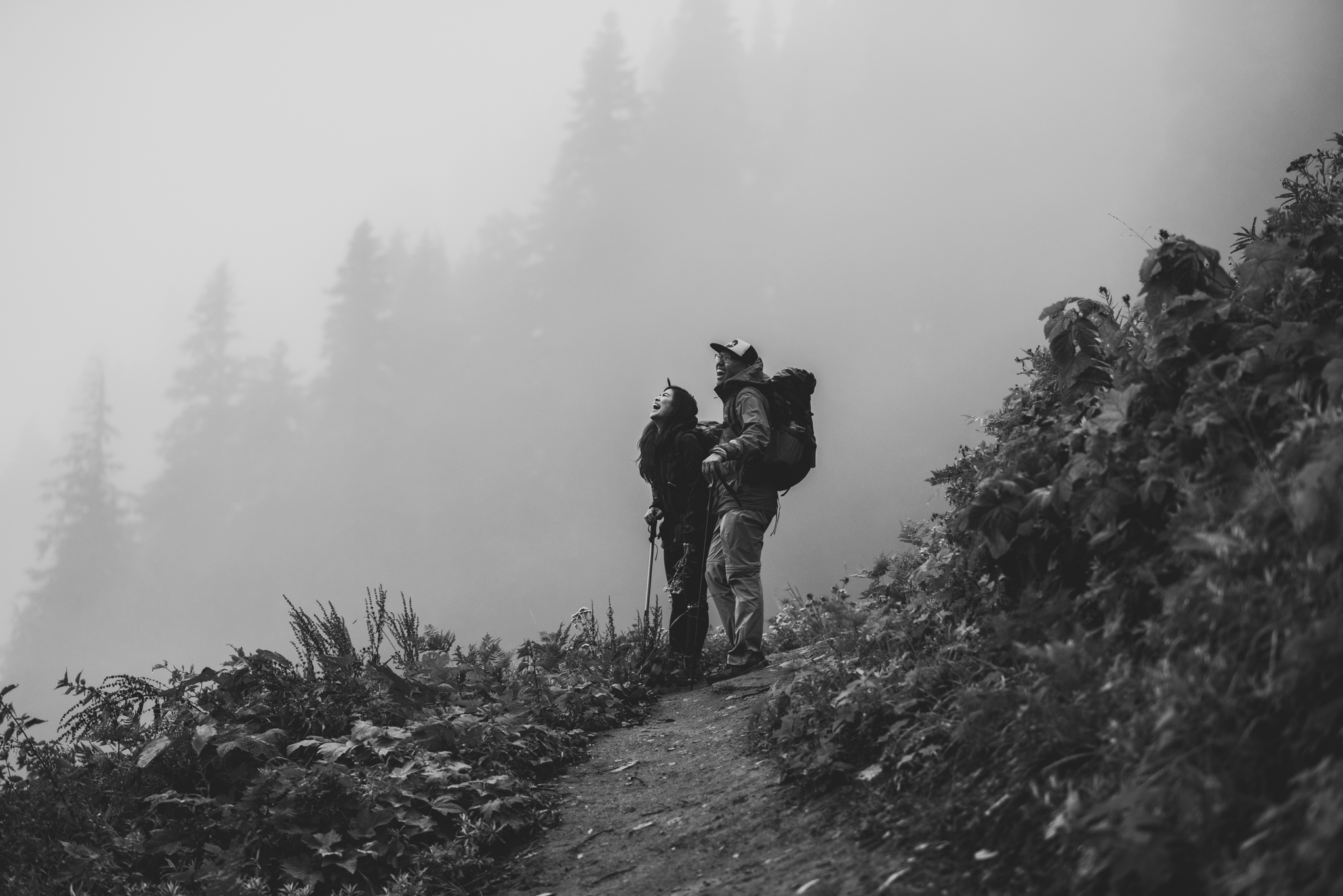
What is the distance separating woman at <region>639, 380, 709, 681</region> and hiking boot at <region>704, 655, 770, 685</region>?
1.08ft

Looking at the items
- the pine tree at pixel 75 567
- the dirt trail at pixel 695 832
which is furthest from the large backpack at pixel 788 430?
the pine tree at pixel 75 567

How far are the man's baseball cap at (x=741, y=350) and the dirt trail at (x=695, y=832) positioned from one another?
123 inches

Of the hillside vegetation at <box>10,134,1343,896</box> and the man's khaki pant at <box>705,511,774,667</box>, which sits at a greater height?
the man's khaki pant at <box>705,511,774,667</box>

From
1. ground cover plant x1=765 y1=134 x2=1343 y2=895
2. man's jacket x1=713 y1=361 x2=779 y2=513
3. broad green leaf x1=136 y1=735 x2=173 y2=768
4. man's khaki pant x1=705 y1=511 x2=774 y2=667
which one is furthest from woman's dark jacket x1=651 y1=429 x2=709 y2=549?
broad green leaf x1=136 y1=735 x2=173 y2=768

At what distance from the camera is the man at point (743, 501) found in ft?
24.8

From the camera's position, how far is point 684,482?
27.9 ft

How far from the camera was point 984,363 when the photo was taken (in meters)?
31.5

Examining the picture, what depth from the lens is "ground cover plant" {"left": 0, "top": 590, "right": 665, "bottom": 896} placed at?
406 centimetres

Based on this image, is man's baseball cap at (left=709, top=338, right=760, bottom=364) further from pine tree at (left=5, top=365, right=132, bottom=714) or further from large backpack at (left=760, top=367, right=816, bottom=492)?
pine tree at (left=5, top=365, right=132, bottom=714)

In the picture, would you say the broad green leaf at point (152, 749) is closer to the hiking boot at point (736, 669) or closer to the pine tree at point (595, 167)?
the hiking boot at point (736, 669)

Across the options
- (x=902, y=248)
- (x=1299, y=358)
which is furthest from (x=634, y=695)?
(x=902, y=248)

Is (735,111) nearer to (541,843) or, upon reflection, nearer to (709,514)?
(709,514)

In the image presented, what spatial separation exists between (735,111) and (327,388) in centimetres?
2543

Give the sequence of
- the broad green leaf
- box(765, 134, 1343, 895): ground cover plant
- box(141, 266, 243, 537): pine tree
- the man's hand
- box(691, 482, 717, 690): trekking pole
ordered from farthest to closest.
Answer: box(141, 266, 243, 537): pine tree < box(691, 482, 717, 690): trekking pole < the man's hand < the broad green leaf < box(765, 134, 1343, 895): ground cover plant
